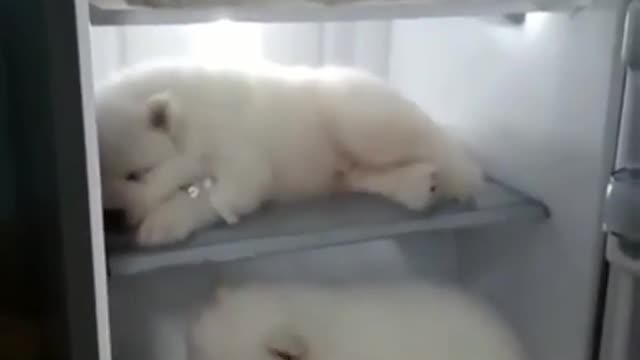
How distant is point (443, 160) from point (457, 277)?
0.28m

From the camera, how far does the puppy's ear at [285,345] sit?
1.06 meters

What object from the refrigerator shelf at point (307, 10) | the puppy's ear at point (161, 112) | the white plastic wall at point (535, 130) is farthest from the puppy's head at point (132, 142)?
the white plastic wall at point (535, 130)

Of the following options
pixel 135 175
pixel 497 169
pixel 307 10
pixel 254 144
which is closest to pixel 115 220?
pixel 135 175

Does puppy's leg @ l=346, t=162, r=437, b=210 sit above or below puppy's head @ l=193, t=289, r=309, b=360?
above

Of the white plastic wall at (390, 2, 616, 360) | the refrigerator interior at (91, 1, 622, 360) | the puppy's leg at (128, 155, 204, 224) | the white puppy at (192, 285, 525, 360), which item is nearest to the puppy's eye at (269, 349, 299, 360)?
the white puppy at (192, 285, 525, 360)

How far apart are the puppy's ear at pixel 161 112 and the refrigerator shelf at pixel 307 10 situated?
5.2 inches

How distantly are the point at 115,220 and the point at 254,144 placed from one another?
0.17 m

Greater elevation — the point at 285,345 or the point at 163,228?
the point at 163,228

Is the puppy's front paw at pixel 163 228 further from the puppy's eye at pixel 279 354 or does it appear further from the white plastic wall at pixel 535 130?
the white plastic wall at pixel 535 130

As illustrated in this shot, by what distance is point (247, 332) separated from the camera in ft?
3.53

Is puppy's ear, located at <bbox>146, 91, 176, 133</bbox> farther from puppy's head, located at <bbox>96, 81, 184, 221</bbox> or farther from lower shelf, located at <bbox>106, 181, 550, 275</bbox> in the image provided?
lower shelf, located at <bbox>106, 181, 550, 275</bbox>

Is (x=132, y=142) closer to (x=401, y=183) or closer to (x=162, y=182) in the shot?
(x=162, y=182)

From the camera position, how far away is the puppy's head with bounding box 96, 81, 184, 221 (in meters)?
0.98

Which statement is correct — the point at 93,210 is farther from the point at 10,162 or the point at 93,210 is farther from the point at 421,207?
the point at 421,207
